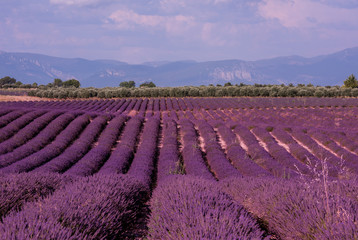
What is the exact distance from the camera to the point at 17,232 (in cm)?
290

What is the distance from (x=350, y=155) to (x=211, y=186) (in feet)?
35.6

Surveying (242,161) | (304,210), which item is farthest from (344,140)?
(304,210)

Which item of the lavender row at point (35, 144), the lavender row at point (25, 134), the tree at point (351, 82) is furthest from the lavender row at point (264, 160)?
the tree at point (351, 82)

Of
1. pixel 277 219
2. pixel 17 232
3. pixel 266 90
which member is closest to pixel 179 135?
pixel 277 219

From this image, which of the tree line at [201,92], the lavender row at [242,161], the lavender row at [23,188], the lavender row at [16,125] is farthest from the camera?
the tree line at [201,92]

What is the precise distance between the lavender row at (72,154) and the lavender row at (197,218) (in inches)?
238

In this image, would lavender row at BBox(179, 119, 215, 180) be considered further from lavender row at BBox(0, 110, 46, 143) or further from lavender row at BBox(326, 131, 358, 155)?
lavender row at BBox(0, 110, 46, 143)

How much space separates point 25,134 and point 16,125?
8.48ft

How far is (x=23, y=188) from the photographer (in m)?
5.10

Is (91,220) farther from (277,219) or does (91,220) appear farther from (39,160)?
(39,160)

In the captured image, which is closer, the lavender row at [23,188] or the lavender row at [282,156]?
the lavender row at [23,188]

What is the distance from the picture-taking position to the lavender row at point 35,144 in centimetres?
1053

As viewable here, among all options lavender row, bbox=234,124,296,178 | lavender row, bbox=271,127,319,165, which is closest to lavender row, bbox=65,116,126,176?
lavender row, bbox=234,124,296,178

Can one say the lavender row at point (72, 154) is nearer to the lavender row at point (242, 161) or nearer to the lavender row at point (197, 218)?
the lavender row at point (197, 218)
